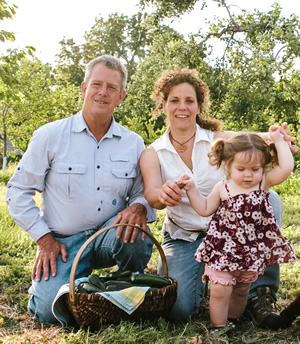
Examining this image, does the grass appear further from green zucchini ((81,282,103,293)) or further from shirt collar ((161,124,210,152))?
shirt collar ((161,124,210,152))

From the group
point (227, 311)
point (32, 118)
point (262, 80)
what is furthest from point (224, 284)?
point (32, 118)

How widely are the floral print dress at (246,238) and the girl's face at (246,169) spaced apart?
9cm

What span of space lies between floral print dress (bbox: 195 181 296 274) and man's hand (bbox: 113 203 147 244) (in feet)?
1.90

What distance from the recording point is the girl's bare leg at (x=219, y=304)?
9.41ft

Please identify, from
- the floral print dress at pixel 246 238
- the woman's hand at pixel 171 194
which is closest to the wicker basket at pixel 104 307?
the floral print dress at pixel 246 238

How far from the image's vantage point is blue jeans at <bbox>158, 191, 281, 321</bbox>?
126 inches

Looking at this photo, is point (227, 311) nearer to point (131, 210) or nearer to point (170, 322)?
point (170, 322)

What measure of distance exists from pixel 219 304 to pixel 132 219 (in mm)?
870

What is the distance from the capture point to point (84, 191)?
11.4 ft

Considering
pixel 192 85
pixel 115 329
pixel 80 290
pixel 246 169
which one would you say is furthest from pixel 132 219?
pixel 192 85

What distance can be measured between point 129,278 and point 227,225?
2.51 feet

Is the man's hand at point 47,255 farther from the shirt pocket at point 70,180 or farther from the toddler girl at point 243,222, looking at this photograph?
the toddler girl at point 243,222

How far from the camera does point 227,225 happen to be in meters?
2.88

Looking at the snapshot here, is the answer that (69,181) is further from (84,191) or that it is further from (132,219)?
(132,219)
